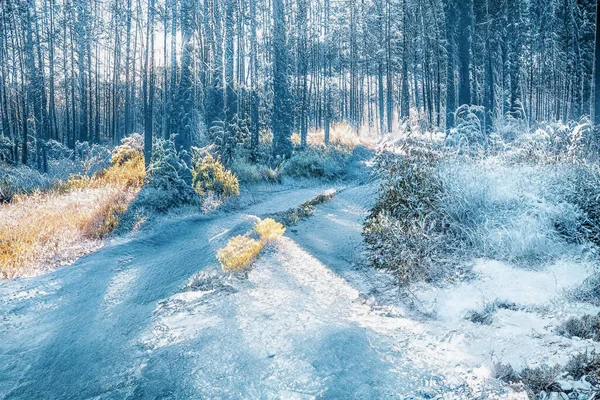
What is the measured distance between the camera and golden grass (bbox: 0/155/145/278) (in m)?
6.42

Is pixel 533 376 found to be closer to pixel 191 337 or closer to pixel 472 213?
pixel 191 337

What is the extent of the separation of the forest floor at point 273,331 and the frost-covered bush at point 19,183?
5942 millimetres

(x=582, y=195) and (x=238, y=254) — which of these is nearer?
(x=238, y=254)

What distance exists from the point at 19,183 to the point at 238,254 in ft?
30.1

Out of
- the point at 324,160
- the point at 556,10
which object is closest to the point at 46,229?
the point at 324,160

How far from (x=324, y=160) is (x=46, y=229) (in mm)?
12363

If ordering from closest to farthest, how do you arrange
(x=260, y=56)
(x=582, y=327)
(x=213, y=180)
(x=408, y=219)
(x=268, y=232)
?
(x=582, y=327) → (x=408, y=219) → (x=268, y=232) → (x=213, y=180) → (x=260, y=56)

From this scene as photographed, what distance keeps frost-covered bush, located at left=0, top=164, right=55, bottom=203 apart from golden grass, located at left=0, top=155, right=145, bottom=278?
666 mm

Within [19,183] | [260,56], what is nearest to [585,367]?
[19,183]

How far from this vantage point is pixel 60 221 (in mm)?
7766

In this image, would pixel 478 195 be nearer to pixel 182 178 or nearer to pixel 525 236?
pixel 525 236

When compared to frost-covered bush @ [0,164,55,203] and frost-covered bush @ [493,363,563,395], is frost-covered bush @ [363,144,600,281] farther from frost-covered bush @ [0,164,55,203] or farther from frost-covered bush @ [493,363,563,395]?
frost-covered bush @ [0,164,55,203]

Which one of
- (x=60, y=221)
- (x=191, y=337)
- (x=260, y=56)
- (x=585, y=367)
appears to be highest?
(x=260, y=56)

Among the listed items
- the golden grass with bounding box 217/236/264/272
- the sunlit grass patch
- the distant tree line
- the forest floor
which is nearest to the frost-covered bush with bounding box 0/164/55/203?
the sunlit grass patch
